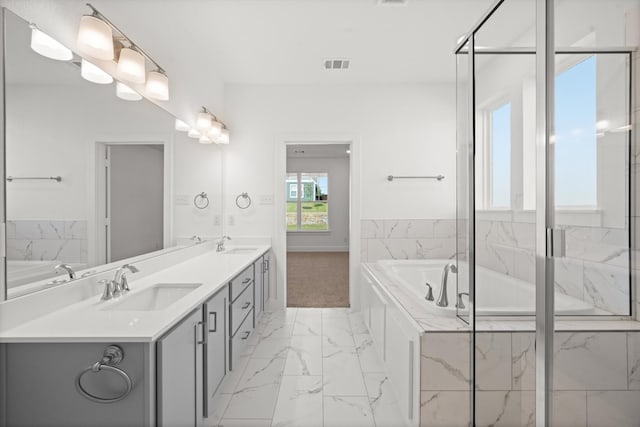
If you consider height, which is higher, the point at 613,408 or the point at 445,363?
the point at 613,408

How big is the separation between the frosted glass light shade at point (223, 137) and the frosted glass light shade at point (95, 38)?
1751 mm

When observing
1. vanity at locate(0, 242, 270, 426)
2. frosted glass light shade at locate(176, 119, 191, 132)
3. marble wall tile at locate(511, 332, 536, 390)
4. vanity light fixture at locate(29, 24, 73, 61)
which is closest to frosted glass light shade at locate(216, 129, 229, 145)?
frosted glass light shade at locate(176, 119, 191, 132)

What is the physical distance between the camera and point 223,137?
351 cm

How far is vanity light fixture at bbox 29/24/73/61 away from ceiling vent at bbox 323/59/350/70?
225cm

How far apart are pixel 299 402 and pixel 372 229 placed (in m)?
2.17

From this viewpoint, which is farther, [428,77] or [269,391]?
[428,77]

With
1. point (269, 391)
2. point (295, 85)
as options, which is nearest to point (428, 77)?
point (295, 85)

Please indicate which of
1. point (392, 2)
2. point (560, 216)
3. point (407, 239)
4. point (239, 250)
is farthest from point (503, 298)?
point (239, 250)

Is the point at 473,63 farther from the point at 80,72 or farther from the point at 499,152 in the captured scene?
the point at 80,72

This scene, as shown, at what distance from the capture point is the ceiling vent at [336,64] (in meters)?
3.19

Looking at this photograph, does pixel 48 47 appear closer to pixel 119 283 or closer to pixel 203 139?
pixel 119 283

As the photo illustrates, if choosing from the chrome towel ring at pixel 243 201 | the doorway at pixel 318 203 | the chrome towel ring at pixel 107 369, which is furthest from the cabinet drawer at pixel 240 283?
the doorway at pixel 318 203

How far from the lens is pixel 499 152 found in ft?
4.69

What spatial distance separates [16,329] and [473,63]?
231 centimetres
